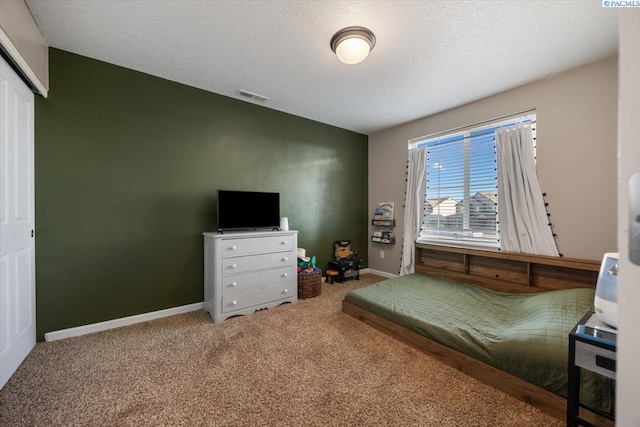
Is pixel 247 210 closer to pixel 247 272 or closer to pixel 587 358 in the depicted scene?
pixel 247 272

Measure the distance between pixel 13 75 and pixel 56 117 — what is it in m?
0.48

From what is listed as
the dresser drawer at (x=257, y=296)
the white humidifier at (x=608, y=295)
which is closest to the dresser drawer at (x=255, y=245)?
the dresser drawer at (x=257, y=296)

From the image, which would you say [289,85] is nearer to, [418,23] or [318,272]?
[418,23]

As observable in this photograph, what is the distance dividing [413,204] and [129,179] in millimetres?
3470

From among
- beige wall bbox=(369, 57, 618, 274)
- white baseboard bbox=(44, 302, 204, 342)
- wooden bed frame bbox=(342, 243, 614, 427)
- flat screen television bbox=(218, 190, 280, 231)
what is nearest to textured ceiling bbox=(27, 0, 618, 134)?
beige wall bbox=(369, 57, 618, 274)

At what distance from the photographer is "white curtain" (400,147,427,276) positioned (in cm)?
368

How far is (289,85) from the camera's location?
280 cm

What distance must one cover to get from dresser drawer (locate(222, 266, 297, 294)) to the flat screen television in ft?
1.76

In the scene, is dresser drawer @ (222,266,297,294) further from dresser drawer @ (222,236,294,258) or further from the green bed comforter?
the green bed comforter

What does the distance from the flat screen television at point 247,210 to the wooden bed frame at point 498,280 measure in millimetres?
1344

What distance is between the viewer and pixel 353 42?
6.32 ft

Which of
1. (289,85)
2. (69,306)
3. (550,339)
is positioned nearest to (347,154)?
(289,85)

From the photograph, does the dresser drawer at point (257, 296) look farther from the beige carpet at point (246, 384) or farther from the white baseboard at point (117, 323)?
the white baseboard at point (117, 323)

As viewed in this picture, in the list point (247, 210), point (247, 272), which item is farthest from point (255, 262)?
point (247, 210)
